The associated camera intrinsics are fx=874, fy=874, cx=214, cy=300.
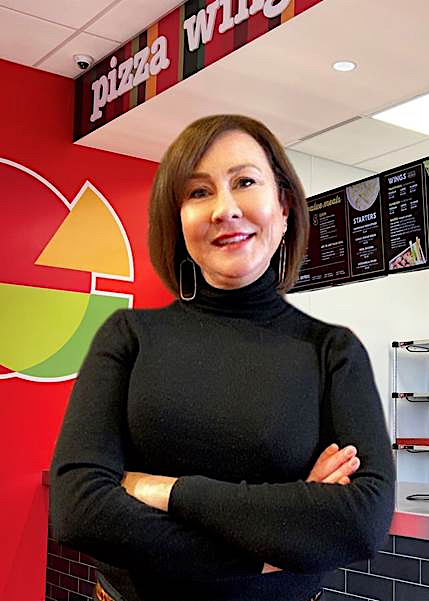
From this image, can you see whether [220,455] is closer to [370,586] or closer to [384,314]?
[370,586]

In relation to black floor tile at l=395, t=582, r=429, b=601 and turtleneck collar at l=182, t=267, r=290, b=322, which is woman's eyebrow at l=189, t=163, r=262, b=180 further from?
black floor tile at l=395, t=582, r=429, b=601

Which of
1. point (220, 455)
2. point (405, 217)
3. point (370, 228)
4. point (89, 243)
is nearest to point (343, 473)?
point (220, 455)

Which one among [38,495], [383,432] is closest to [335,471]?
[383,432]

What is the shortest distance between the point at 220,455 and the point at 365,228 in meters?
3.06

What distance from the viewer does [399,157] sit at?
16.7 ft

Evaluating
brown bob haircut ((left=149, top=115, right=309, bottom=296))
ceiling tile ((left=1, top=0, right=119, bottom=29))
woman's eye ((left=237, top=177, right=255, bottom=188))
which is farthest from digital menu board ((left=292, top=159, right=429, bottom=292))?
woman's eye ((left=237, top=177, right=255, bottom=188))

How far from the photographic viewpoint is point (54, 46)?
410 cm

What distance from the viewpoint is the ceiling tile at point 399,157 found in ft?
16.3

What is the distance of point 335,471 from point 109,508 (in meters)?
0.30

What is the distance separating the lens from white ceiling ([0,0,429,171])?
3.19 meters

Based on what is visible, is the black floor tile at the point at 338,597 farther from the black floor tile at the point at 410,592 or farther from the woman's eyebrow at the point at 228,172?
the woman's eyebrow at the point at 228,172

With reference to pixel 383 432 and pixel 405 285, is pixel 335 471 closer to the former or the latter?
pixel 383 432

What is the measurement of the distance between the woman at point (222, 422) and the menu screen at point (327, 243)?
9.53 feet

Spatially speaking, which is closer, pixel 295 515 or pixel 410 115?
pixel 295 515
